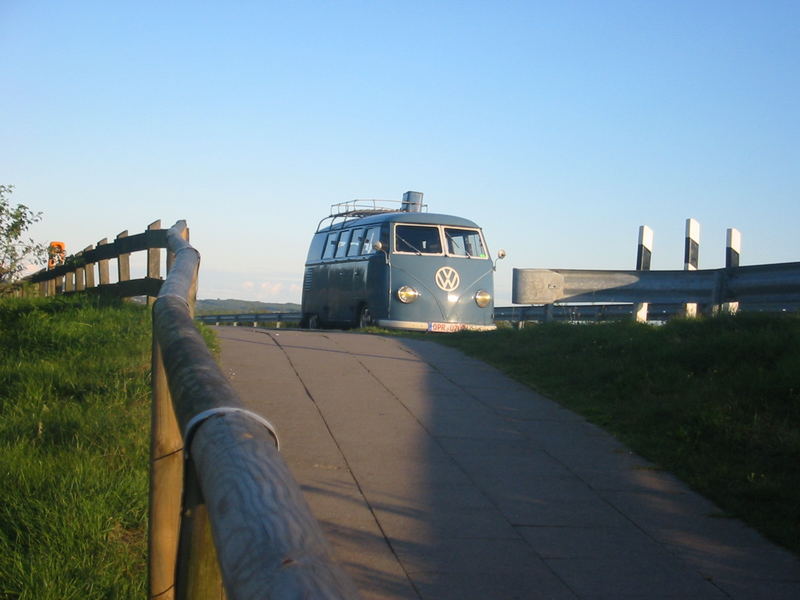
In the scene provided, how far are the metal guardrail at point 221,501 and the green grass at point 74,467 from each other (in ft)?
4.32

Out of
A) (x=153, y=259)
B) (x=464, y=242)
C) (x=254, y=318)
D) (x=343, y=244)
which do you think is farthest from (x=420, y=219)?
(x=254, y=318)

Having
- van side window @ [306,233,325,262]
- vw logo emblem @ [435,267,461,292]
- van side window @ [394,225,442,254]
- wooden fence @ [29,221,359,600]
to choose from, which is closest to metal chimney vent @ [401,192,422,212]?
van side window @ [306,233,325,262]

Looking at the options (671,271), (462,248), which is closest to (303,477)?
(671,271)

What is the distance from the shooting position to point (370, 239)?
1945 cm

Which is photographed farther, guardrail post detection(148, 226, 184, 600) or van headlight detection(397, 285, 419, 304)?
van headlight detection(397, 285, 419, 304)

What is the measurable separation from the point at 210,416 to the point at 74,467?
3.76m

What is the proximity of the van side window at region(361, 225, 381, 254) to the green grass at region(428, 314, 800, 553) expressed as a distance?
25.3 feet

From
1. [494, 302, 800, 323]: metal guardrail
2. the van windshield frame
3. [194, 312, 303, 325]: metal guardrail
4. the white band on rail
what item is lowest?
the white band on rail

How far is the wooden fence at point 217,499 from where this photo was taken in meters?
1.18

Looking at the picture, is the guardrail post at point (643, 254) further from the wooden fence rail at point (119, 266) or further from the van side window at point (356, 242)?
the van side window at point (356, 242)

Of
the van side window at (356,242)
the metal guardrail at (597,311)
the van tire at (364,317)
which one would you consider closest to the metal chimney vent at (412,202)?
the van side window at (356,242)

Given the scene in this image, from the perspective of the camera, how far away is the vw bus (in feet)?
60.3

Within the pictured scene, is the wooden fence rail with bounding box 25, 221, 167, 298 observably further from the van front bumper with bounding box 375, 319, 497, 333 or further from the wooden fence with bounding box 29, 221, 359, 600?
the wooden fence with bounding box 29, 221, 359, 600

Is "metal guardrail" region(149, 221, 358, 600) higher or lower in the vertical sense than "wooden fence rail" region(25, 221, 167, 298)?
lower
